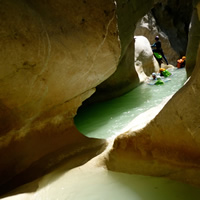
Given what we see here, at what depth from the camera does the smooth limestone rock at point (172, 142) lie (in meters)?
1.79

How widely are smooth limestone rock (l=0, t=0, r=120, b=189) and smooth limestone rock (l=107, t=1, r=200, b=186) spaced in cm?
136

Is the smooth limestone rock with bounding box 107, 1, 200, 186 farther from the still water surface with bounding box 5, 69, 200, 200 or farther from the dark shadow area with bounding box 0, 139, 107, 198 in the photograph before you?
the dark shadow area with bounding box 0, 139, 107, 198

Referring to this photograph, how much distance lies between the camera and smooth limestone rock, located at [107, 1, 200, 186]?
5.86 ft

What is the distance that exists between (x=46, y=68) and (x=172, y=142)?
1927mm

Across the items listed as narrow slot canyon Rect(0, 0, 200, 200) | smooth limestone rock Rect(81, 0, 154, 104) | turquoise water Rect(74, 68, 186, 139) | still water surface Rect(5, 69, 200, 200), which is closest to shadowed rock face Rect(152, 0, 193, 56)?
smooth limestone rock Rect(81, 0, 154, 104)

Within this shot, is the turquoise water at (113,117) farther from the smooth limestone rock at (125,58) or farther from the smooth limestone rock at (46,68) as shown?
the smooth limestone rock at (125,58)

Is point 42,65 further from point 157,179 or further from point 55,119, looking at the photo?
point 157,179

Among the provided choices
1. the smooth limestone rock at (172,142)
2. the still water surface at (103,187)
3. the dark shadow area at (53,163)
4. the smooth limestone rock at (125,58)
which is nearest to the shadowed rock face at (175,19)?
the smooth limestone rock at (125,58)

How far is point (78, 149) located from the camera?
3551 millimetres

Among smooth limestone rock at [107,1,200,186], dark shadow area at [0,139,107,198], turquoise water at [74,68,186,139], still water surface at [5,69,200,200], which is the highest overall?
smooth limestone rock at [107,1,200,186]

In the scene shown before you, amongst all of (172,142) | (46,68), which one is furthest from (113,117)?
(172,142)

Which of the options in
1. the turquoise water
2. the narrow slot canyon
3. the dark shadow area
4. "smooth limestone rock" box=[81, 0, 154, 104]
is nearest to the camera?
the narrow slot canyon

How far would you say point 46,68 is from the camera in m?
2.84

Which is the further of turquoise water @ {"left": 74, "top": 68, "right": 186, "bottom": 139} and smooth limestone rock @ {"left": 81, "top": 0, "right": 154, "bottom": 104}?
smooth limestone rock @ {"left": 81, "top": 0, "right": 154, "bottom": 104}
